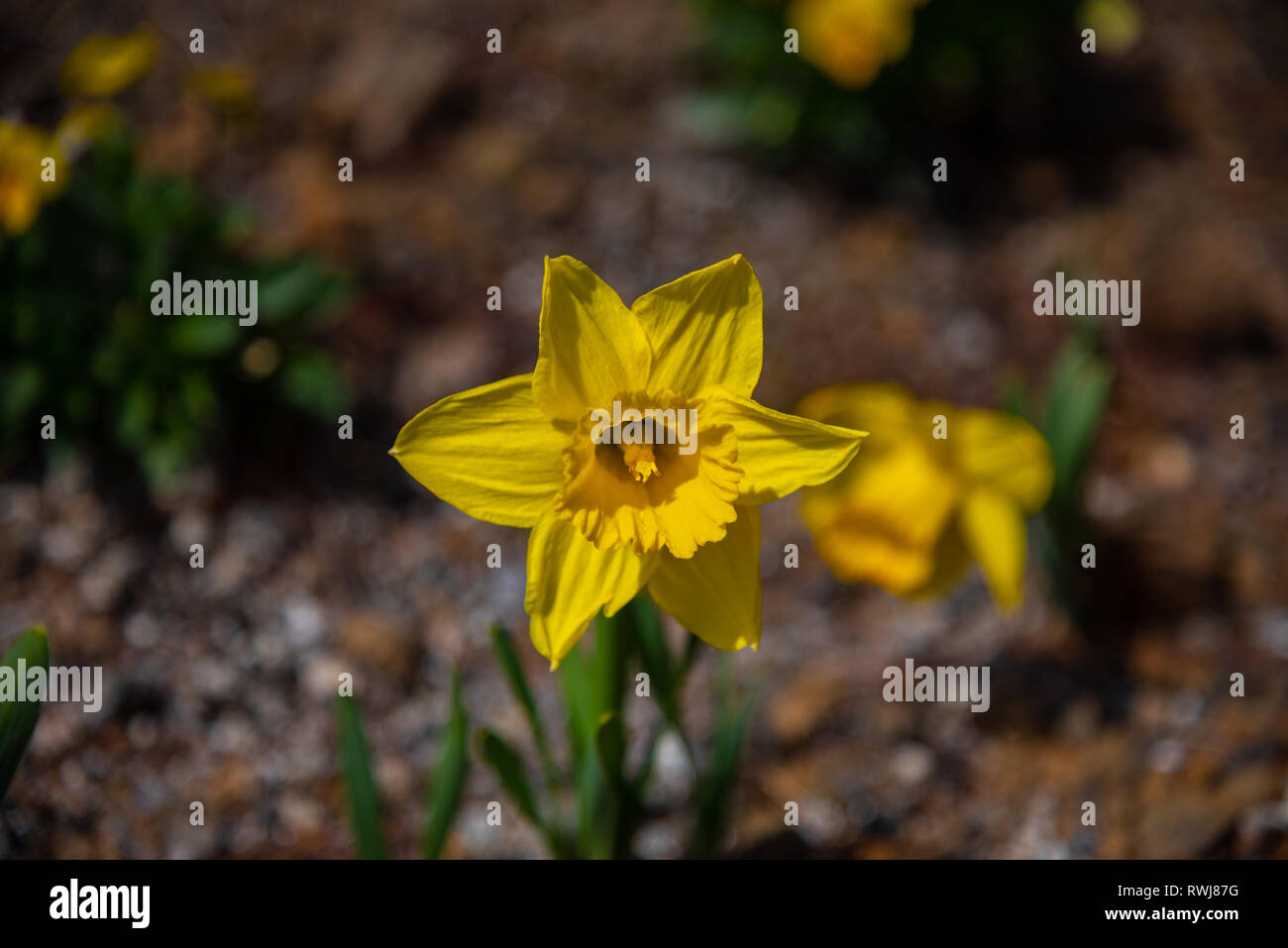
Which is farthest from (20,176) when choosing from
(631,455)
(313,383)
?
(631,455)

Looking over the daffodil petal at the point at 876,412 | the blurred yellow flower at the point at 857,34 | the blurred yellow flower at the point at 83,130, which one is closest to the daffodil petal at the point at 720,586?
the daffodil petal at the point at 876,412

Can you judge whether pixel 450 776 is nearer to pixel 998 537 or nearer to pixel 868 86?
pixel 998 537

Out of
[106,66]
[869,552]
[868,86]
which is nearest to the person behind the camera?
[869,552]

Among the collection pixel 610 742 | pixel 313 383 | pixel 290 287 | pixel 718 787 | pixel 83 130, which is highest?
pixel 83 130

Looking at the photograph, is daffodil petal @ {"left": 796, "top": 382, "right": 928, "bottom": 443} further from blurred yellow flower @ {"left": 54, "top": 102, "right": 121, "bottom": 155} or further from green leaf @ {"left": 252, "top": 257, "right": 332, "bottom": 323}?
blurred yellow flower @ {"left": 54, "top": 102, "right": 121, "bottom": 155}

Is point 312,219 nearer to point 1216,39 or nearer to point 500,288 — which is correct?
point 500,288
